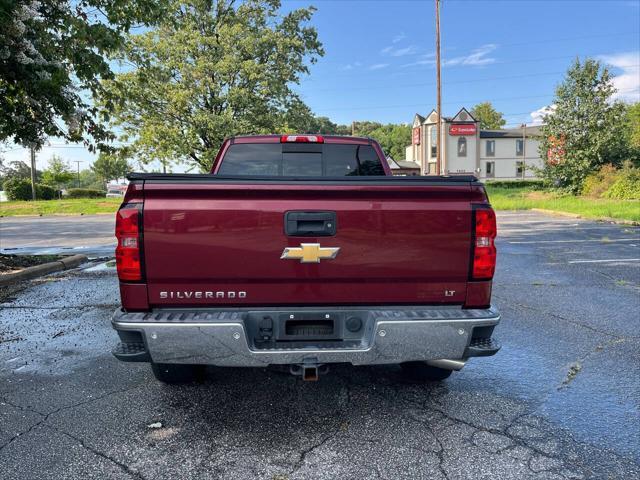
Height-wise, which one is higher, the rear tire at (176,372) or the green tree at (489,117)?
the green tree at (489,117)

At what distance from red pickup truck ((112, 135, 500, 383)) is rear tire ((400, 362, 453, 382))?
0.75 metres

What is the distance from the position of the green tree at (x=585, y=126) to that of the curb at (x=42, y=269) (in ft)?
95.3

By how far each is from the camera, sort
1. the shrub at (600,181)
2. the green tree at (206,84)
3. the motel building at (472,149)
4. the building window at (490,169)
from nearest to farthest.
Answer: the green tree at (206,84) → the shrub at (600,181) → the motel building at (472,149) → the building window at (490,169)

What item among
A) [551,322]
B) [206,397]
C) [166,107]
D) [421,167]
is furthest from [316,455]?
[421,167]

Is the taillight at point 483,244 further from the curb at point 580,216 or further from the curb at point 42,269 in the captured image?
the curb at point 580,216

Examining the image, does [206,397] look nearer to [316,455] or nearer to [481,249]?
[316,455]

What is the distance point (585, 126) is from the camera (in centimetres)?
2972

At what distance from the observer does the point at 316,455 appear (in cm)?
284

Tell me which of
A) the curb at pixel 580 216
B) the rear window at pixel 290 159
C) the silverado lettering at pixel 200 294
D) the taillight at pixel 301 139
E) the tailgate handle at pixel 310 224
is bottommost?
the curb at pixel 580 216

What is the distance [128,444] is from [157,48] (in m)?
24.4

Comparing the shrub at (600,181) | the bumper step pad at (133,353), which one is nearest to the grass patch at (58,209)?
the shrub at (600,181)

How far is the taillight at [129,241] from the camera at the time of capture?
2811 millimetres

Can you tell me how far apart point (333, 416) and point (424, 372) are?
0.88 metres

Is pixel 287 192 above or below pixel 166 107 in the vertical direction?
below
